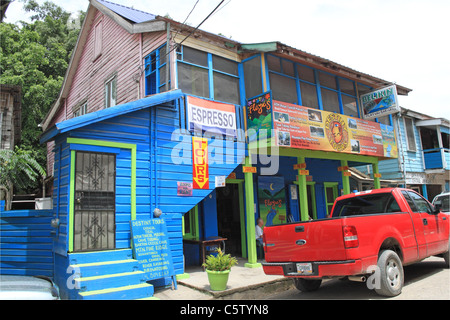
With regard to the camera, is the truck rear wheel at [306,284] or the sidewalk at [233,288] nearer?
the sidewalk at [233,288]

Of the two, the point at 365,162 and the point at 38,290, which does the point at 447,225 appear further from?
the point at 38,290

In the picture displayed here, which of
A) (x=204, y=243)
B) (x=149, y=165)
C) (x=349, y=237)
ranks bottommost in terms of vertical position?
(x=204, y=243)

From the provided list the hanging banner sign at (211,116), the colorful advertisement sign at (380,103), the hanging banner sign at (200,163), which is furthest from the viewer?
the colorful advertisement sign at (380,103)

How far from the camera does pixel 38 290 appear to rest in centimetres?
400

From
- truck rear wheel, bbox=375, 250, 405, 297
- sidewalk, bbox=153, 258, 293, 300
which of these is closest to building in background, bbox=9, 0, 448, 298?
sidewalk, bbox=153, 258, 293, 300

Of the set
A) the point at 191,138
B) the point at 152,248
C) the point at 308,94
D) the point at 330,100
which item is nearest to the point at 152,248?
the point at 152,248

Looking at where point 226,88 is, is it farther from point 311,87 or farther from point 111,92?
point 111,92

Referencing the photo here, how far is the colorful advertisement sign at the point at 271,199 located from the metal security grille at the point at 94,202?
19.9ft

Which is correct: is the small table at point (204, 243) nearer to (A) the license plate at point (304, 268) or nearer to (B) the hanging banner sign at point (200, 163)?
(B) the hanging banner sign at point (200, 163)

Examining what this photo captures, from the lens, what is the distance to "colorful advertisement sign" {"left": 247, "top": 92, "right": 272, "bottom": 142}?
9.51m

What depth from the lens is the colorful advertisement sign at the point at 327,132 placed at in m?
9.78

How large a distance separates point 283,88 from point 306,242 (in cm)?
681

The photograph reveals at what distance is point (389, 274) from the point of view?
5844 millimetres

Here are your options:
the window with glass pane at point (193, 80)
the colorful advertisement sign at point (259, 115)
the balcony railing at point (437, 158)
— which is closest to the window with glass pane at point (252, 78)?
the colorful advertisement sign at point (259, 115)
